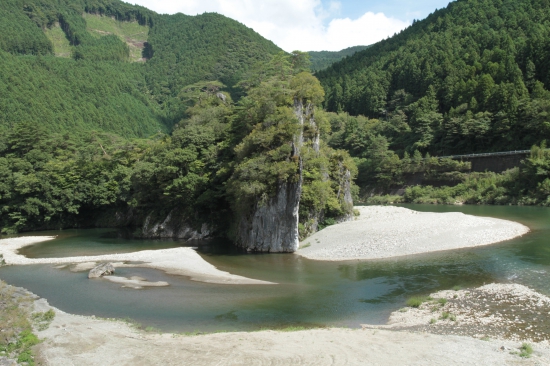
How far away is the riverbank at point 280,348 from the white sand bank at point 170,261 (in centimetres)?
1034

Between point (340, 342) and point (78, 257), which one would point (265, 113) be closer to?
point (78, 257)

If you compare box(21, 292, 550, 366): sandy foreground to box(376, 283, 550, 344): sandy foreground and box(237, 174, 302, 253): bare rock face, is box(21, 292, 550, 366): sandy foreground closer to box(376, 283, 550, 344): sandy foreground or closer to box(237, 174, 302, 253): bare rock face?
box(376, 283, 550, 344): sandy foreground

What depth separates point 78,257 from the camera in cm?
3609

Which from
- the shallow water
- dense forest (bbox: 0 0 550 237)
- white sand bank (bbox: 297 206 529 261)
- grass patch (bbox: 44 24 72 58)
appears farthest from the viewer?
grass patch (bbox: 44 24 72 58)

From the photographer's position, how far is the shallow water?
19.6m

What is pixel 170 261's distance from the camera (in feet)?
109

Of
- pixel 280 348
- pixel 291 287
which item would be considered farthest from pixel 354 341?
pixel 291 287

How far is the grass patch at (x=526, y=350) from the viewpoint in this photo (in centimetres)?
1306

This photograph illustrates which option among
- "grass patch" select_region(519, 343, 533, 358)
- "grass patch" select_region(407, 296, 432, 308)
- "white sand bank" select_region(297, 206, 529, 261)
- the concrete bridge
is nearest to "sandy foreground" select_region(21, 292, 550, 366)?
"grass patch" select_region(519, 343, 533, 358)

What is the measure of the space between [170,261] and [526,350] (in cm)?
2577

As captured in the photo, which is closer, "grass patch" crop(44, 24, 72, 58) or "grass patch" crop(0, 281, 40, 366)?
"grass patch" crop(0, 281, 40, 366)

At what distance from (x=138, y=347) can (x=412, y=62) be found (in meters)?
121

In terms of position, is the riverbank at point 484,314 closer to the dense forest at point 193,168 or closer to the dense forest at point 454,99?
the dense forest at point 193,168

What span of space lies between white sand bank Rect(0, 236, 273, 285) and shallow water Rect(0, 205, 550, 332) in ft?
3.61
